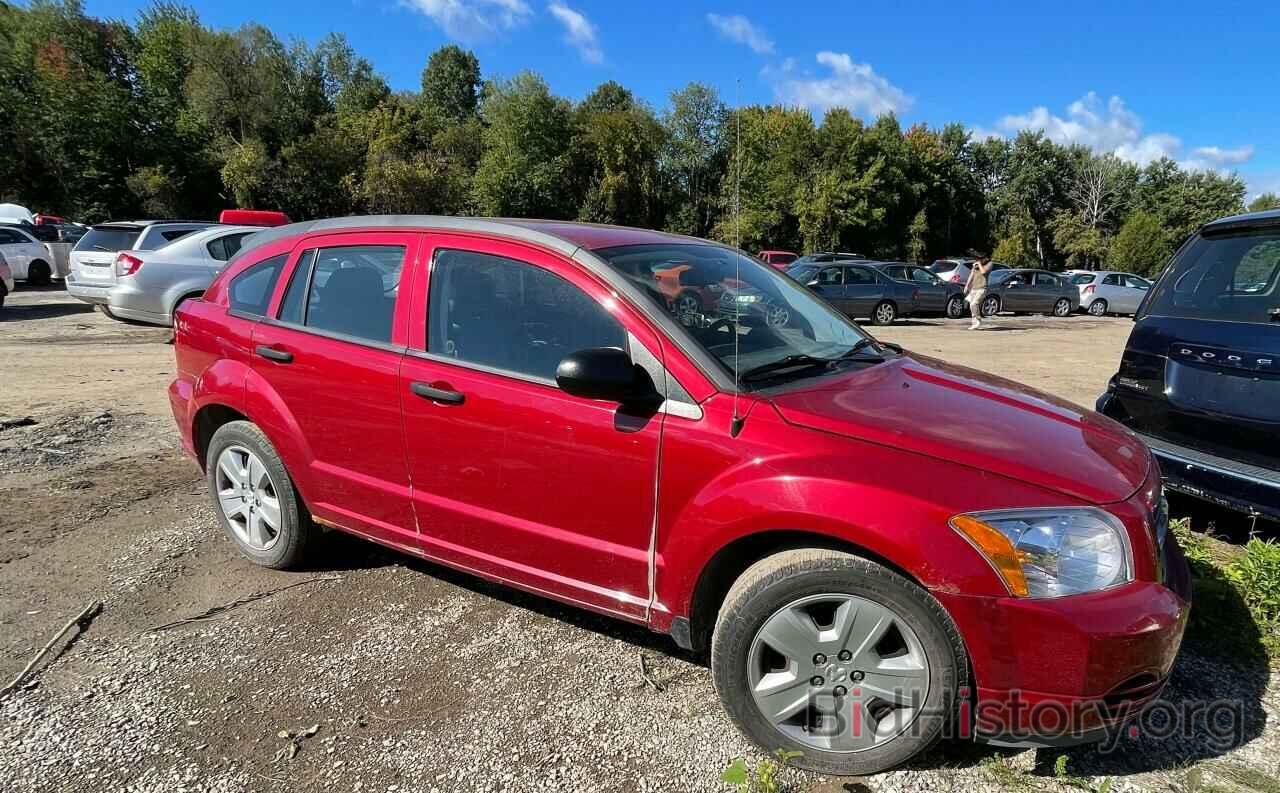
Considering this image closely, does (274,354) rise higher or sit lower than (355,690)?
higher

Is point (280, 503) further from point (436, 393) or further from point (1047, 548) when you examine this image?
point (1047, 548)

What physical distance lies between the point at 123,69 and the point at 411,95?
20944mm

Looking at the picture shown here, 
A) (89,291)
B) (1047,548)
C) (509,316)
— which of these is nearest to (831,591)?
(1047,548)

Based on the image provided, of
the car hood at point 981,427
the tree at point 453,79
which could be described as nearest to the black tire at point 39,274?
the car hood at point 981,427

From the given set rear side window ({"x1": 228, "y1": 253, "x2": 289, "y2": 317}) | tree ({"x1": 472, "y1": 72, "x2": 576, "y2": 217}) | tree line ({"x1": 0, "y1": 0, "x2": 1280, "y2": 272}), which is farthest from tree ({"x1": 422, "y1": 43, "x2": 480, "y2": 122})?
rear side window ({"x1": 228, "y1": 253, "x2": 289, "y2": 317})

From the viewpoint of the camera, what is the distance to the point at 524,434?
266 centimetres

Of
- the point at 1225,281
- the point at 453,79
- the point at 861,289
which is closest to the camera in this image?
the point at 1225,281

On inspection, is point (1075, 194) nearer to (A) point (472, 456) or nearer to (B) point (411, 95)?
(B) point (411, 95)

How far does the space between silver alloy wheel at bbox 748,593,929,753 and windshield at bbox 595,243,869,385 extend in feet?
2.86

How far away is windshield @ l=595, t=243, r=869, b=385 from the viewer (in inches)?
105

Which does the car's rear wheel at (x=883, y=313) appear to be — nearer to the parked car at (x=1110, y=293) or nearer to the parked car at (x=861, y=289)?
the parked car at (x=861, y=289)

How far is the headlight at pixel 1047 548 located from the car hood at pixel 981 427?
0.33 ft

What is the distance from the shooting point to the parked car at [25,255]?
1830 cm

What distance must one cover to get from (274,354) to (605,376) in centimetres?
189
